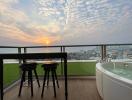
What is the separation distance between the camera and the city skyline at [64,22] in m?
4.58

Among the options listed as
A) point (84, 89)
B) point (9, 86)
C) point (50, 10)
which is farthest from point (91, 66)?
point (9, 86)

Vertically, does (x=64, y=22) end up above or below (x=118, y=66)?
above

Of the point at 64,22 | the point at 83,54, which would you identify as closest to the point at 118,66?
the point at 83,54

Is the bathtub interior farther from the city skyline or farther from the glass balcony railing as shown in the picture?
the city skyline

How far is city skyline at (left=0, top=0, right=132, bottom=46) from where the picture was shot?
15.0 ft

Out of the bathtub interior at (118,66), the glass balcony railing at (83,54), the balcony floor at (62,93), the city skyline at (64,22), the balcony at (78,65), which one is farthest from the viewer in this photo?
the glass balcony railing at (83,54)

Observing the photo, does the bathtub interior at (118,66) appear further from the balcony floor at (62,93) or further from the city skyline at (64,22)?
the city skyline at (64,22)

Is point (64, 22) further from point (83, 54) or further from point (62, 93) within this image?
point (62, 93)

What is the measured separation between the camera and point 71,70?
531 centimetres

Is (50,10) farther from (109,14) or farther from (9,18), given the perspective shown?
(109,14)

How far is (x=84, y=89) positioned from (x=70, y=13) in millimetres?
1915

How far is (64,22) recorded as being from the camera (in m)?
5.19

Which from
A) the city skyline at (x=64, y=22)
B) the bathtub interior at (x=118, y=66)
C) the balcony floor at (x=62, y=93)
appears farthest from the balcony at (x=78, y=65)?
the bathtub interior at (x=118, y=66)

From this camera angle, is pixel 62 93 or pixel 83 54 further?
pixel 83 54
